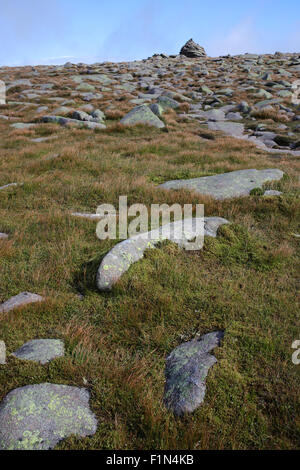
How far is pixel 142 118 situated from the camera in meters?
20.7

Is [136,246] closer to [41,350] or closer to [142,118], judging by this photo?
[41,350]

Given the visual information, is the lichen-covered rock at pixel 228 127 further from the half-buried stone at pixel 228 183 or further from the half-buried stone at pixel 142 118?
the half-buried stone at pixel 228 183

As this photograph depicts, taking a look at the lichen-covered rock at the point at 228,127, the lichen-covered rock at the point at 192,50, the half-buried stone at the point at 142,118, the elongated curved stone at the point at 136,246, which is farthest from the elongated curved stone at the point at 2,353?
the lichen-covered rock at the point at 192,50

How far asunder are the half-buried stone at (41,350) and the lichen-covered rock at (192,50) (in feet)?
289

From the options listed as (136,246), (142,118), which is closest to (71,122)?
(142,118)

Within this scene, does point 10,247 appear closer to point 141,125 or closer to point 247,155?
point 247,155

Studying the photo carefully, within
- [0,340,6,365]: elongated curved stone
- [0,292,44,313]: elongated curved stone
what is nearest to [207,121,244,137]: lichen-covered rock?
[0,292,44,313]: elongated curved stone

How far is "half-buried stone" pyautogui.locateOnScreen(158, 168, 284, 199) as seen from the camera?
8.79 m

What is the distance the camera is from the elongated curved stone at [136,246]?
4.82 metres

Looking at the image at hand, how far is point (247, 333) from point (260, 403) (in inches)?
37.3

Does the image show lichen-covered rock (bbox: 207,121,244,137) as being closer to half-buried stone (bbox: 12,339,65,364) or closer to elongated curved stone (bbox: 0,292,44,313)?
elongated curved stone (bbox: 0,292,44,313)

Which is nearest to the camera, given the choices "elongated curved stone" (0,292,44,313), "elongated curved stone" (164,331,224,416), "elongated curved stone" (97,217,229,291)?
"elongated curved stone" (164,331,224,416)

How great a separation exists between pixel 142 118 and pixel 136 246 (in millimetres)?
17388

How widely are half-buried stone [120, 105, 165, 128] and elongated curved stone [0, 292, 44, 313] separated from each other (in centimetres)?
1748
